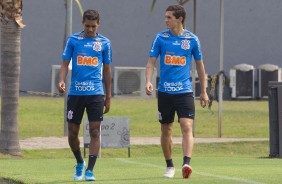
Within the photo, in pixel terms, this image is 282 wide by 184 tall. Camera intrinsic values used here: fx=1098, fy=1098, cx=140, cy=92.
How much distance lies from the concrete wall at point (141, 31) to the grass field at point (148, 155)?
521cm

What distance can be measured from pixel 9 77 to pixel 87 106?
8.03 m

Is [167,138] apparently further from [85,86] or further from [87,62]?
[87,62]

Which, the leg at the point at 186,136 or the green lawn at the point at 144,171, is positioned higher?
the leg at the point at 186,136

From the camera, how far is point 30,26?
48.5m

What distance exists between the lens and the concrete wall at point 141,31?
48.4 meters

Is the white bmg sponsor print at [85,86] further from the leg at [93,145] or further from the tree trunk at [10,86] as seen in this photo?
the tree trunk at [10,86]

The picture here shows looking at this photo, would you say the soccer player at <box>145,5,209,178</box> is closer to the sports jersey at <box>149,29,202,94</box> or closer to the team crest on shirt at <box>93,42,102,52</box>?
the sports jersey at <box>149,29,202,94</box>

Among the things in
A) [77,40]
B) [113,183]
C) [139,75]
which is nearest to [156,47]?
[77,40]

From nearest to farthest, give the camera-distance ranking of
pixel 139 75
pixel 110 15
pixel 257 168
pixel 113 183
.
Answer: pixel 113 183
pixel 257 168
pixel 139 75
pixel 110 15

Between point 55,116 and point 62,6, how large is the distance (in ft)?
54.0

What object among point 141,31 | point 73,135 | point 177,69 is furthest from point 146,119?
A: point 177,69

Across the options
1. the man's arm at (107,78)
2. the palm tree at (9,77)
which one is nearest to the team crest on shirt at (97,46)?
the man's arm at (107,78)

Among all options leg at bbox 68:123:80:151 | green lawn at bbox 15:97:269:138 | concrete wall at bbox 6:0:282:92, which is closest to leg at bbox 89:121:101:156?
leg at bbox 68:123:80:151

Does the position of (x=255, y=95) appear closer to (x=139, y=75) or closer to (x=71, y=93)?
(x=139, y=75)
